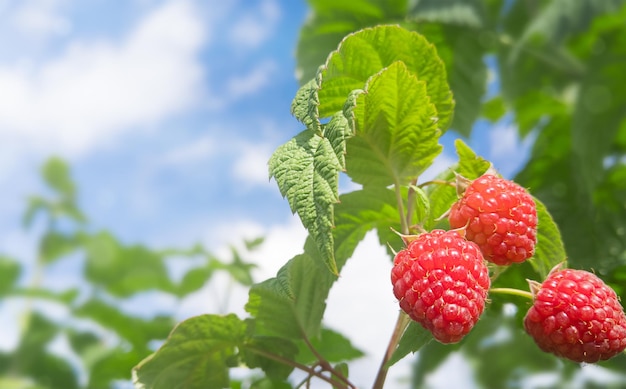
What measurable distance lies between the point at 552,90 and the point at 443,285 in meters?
2.51

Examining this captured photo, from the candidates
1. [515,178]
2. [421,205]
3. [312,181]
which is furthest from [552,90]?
[312,181]

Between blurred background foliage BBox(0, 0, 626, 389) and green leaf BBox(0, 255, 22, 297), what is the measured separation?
0.26 metres

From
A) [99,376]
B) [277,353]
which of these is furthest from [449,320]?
[99,376]

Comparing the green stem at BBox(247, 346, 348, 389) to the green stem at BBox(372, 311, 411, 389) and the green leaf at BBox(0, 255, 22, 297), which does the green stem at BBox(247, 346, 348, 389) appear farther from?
the green leaf at BBox(0, 255, 22, 297)

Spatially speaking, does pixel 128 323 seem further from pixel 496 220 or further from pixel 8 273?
pixel 8 273

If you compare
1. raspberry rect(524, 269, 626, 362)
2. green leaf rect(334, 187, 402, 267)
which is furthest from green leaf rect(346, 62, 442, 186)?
raspberry rect(524, 269, 626, 362)

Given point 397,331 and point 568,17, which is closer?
point 397,331

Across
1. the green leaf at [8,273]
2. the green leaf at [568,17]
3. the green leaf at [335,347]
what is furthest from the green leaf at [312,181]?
the green leaf at [8,273]

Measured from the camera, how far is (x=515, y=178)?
→ 233cm

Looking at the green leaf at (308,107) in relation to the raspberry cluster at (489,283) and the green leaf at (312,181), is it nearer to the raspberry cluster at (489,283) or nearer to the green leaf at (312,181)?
the green leaf at (312,181)

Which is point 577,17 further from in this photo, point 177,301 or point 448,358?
point 177,301

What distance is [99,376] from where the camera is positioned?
226 centimetres

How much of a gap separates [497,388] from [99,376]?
7.96ft

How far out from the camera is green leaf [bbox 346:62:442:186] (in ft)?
3.76
